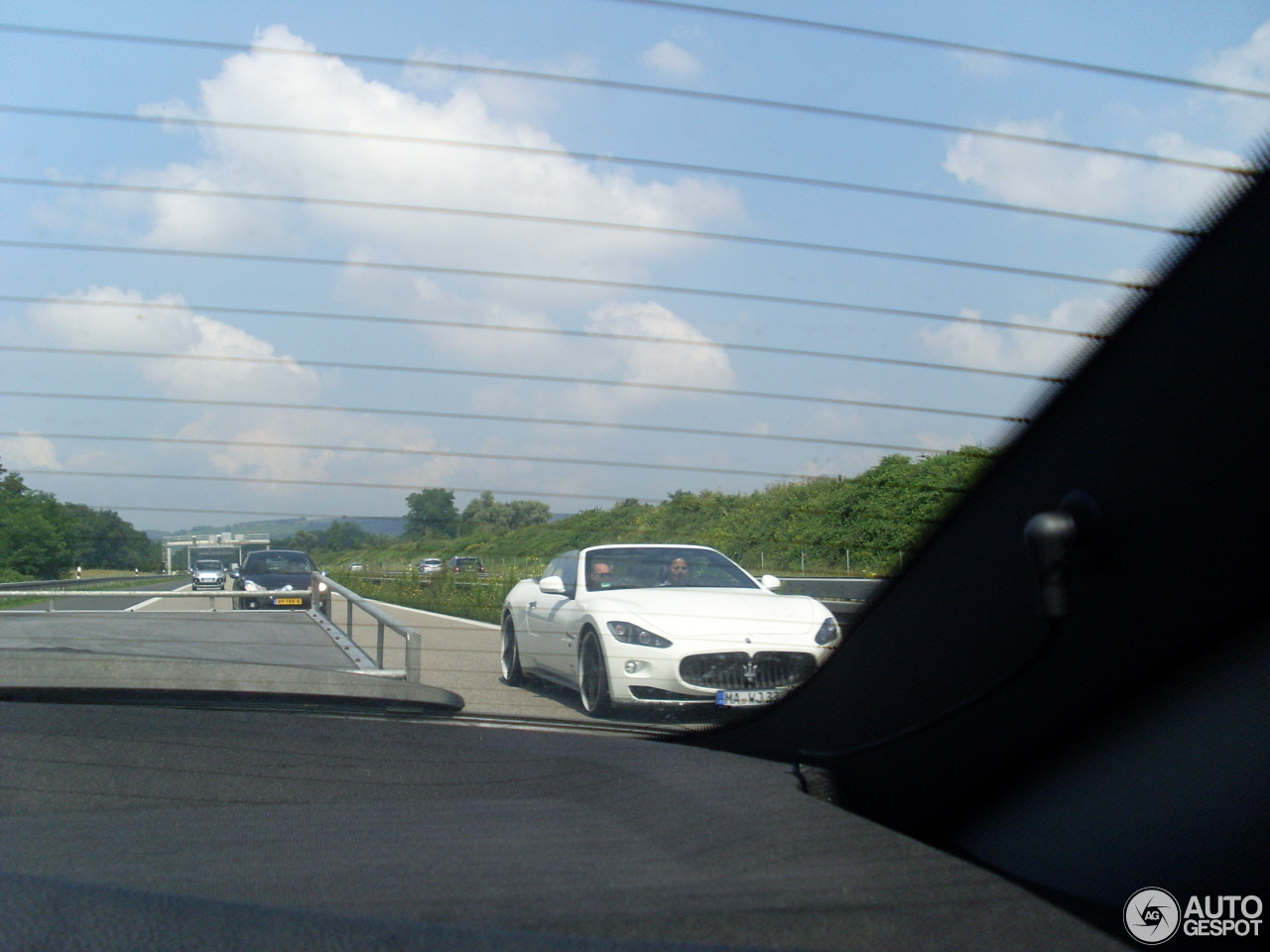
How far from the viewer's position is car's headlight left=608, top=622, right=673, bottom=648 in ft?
10.4

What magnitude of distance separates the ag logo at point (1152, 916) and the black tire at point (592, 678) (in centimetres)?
172

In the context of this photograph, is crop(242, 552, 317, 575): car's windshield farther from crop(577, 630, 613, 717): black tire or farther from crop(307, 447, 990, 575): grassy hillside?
crop(577, 630, 613, 717): black tire

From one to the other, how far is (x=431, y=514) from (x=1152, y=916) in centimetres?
221

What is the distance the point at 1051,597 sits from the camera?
6.86ft

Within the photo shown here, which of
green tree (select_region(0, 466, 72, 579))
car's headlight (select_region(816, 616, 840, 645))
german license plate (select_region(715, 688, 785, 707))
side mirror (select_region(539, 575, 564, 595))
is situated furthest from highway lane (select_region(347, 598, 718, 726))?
green tree (select_region(0, 466, 72, 579))

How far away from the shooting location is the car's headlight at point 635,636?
318cm

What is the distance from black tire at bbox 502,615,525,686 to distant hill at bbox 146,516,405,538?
604 mm

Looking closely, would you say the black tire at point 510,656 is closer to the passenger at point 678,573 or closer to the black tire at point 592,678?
the black tire at point 592,678

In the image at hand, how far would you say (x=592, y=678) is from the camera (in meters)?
3.28

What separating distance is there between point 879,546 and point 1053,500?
2.34 feet

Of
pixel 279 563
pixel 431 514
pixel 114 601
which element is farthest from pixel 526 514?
pixel 114 601

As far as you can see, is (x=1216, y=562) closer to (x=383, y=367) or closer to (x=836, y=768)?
(x=836, y=768)

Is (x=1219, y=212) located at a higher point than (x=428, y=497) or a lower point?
higher

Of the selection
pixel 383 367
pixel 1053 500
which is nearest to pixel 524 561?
pixel 383 367
